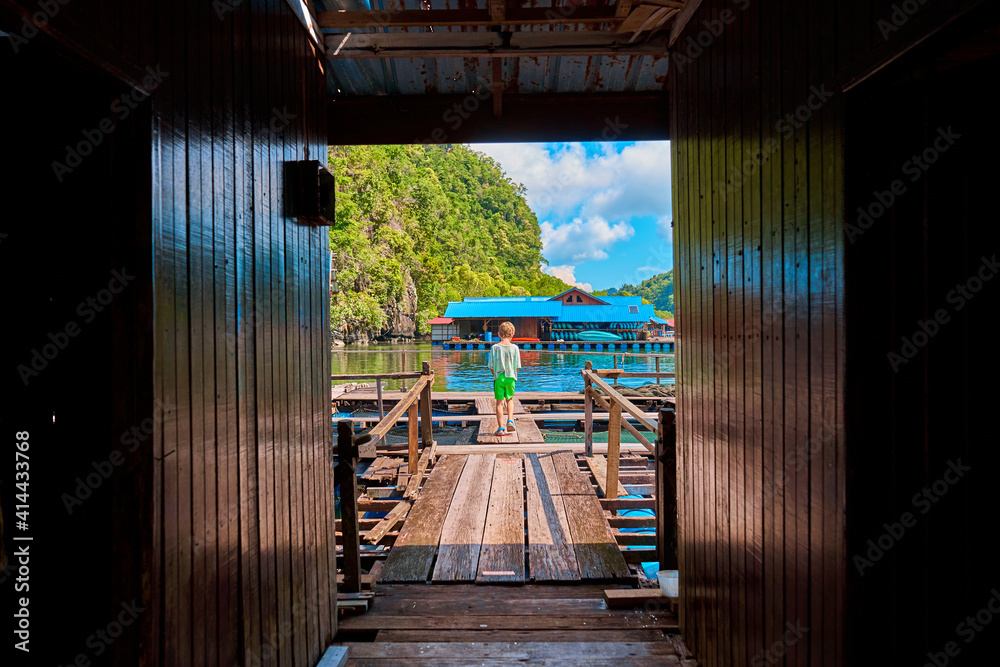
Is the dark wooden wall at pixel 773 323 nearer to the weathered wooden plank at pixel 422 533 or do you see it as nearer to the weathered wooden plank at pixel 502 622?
the weathered wooden plank at pixel 502 622

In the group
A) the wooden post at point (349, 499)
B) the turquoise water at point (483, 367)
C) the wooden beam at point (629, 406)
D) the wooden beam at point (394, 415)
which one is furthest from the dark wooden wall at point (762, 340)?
the turquoise water at point (483, 367)

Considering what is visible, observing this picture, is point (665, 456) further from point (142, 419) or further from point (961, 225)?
point (142, 419)

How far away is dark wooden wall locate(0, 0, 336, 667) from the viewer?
4.11ft

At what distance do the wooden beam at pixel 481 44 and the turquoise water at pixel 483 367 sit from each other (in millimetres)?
15889

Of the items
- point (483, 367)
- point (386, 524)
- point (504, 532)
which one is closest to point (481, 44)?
point (504, 532)

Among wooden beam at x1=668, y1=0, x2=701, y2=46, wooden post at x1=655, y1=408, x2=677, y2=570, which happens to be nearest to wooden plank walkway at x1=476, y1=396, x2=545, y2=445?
wooden post at x1=655, y1=408, x2=677, y2=570

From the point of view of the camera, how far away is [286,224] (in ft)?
7.44

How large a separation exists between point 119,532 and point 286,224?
1396 mm

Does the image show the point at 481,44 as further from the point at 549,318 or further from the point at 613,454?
the point at 549,318

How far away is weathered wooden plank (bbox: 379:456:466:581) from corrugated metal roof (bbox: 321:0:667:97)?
3170 mm

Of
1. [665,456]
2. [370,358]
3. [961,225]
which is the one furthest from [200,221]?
[370,358]

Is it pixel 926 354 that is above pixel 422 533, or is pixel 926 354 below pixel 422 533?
above

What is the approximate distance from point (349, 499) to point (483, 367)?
2492cm

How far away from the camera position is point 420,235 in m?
34.5
